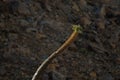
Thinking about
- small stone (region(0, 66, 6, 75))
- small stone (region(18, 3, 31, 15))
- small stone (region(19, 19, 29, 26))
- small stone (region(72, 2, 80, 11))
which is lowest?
small stone (region(0, 66, 6, 75))

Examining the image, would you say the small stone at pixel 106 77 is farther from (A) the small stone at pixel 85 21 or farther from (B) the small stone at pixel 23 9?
(B) the small stone at pixel 23 9

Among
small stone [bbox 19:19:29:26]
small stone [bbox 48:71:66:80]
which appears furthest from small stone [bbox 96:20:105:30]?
small stone [bbox 48:71:66:80]

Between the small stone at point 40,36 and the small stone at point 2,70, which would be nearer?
the small stone at point 2,70

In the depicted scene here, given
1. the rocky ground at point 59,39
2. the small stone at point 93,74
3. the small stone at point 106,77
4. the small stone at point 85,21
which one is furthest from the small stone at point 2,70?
the small stone at point 85,21

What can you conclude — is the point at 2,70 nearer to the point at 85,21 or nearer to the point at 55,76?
the point at 55,76

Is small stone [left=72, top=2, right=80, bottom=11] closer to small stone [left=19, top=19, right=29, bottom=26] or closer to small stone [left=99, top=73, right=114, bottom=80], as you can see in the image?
small stone [left=19, top=19, right=29, bottom=26]

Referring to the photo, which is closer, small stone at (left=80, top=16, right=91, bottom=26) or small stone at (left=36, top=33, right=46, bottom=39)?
small stone at (left=36, top=33, right=46, bottom=39)

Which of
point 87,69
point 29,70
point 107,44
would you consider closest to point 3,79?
point 29,70

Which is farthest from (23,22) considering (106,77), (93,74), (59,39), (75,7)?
(106,77)

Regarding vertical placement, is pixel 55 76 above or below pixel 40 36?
below
